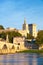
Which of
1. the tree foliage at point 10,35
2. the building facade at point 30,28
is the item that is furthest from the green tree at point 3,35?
the building facade at point 30,28

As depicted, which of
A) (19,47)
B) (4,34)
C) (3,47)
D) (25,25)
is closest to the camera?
(3,47)

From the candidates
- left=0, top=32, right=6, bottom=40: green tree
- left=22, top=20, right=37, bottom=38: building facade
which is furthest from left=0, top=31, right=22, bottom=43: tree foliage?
left=22, top=20, right=37, bottom=38: building facade

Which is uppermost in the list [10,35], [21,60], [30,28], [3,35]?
[21,60]

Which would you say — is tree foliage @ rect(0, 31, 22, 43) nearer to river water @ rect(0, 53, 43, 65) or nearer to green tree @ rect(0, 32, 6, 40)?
green tree @ rect(0, 32, 6, 40)

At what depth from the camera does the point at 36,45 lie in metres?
86.2

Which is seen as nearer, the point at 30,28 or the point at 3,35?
the point at 3,35

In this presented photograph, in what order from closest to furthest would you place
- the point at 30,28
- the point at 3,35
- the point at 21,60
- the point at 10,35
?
1. the point at 21,60
2. the point at 10,35
3. the point at 3,35
4. the point at 30,28

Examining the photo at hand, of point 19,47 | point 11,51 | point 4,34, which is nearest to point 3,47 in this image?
point 11,51

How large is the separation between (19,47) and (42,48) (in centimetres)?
600

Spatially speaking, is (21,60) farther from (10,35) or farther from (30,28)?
(30,28)

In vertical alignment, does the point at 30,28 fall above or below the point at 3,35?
below

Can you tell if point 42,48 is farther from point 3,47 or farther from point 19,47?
point 3,47

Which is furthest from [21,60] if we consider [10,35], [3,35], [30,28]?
[30,28]

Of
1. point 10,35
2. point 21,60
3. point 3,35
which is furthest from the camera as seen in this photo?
point 3,35
